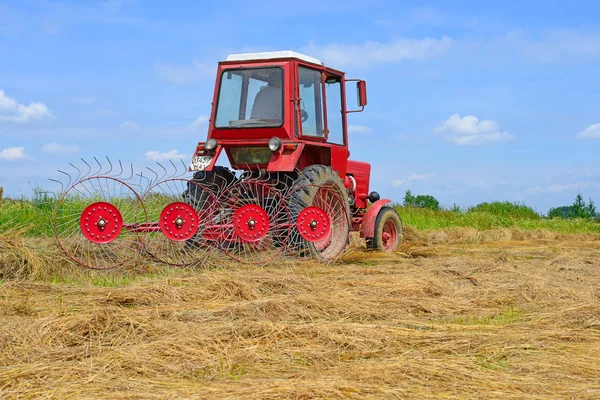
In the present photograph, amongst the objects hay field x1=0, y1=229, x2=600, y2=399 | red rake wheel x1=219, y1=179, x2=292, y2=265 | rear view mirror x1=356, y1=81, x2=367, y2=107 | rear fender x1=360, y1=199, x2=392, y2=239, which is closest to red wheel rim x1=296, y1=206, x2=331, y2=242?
red rake wheel x1=219, y1=179, x2=292, y2=265

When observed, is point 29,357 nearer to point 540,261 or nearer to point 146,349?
point 146,349

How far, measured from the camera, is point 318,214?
318 inches

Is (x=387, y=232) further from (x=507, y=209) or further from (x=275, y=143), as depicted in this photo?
(x=507, y=209)

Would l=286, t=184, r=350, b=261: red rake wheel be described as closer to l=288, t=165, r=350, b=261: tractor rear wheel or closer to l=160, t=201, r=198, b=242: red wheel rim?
l=288, t=165, r=350, b=261: tractor rear wheel

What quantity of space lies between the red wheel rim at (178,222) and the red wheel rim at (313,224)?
1.24m

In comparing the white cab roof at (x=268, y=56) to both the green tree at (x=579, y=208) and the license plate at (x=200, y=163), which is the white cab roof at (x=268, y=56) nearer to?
the license plate at (x=200, y=163)

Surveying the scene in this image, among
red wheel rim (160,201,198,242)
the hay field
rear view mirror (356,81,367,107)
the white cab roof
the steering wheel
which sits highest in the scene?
the white cab roof

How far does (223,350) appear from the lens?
3900 mm

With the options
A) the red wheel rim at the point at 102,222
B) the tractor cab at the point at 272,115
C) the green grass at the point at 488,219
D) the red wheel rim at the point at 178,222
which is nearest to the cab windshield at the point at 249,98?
the tractor cab at the point at 272,115

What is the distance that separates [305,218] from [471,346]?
400cm

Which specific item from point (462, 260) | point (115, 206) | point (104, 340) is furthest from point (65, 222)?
point (462, 260)

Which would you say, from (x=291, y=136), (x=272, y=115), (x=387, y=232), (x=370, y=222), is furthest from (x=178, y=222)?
(x=387, y=232)

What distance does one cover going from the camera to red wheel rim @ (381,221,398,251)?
10359mm

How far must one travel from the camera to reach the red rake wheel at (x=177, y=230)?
7.17 metres
